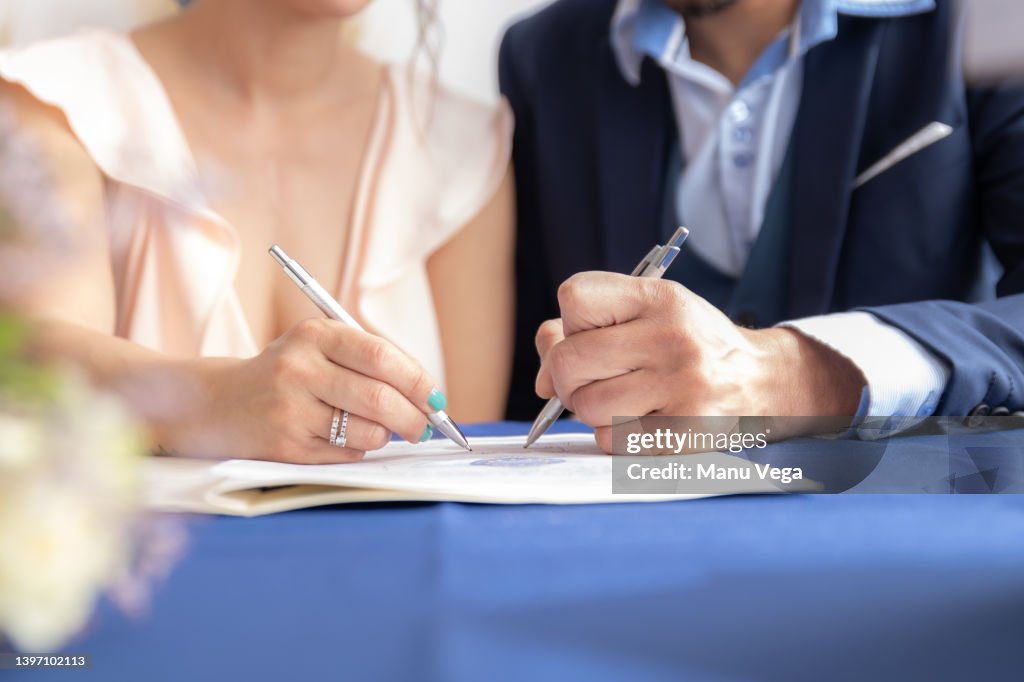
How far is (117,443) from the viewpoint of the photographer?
18 cm

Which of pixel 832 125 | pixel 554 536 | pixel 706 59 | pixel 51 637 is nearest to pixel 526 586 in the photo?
pixel 554 536

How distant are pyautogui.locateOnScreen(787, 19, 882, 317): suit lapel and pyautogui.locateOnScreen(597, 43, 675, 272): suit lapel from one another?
0.14m

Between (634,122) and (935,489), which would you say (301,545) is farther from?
(634,122)

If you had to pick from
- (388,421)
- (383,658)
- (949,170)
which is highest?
(949,170)

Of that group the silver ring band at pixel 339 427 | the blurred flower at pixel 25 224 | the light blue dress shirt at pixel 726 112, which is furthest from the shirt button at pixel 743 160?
the blurred flower at pixel 25 224

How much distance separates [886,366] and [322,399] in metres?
0.37

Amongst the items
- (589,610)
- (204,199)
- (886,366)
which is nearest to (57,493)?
(589,610)

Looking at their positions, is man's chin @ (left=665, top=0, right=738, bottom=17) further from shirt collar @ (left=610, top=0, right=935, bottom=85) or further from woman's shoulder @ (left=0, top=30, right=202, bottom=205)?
woman's shoulder @ (left=0, top=30, right=202, bottom=205)

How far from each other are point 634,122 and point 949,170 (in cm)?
31

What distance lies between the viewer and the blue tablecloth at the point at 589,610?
0.31m

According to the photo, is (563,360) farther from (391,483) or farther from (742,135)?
(742,135)

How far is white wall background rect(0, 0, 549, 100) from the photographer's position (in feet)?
3.20

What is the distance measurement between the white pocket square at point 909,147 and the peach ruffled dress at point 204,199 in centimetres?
38

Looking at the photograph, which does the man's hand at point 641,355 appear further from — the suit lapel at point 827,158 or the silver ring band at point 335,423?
the suit lapel at point 827,158
